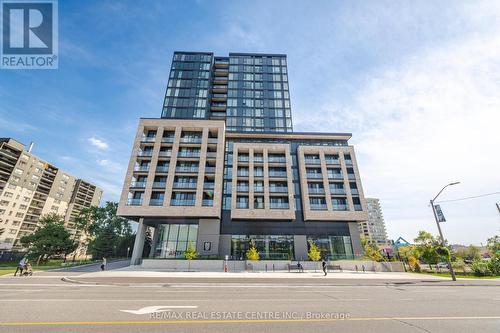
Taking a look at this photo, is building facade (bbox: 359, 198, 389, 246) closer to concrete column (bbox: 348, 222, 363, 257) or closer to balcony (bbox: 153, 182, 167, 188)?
concrete column (bbox: 348, 222, 363, 257)

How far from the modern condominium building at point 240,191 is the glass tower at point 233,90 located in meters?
7.45

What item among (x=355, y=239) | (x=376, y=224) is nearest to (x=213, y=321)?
(x=355, y=239)

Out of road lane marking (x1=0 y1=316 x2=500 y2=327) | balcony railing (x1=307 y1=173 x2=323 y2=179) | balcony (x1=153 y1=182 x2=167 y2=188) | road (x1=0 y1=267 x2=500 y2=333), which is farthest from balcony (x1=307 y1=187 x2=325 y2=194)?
road lane marking (x1=0 y1=316 x2=500 y2=327)

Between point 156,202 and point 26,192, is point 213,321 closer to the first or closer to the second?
point 156,202

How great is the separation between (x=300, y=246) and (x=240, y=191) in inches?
598

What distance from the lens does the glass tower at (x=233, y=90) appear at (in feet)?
174

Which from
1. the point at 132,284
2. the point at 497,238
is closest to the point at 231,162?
the point at 132,284

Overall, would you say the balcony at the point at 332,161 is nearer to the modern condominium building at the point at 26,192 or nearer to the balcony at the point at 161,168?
the balcony at the point at 161,168

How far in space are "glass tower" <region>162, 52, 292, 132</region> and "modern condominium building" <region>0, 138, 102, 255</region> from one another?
4857 cm

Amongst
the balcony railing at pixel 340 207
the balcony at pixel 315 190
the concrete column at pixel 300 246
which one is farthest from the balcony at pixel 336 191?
the concrete column at pixel 300 246

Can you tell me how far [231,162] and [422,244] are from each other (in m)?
41.3

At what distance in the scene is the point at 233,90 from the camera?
57406 mm

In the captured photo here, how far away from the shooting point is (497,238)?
3328cm

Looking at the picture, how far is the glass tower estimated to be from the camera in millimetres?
52906
